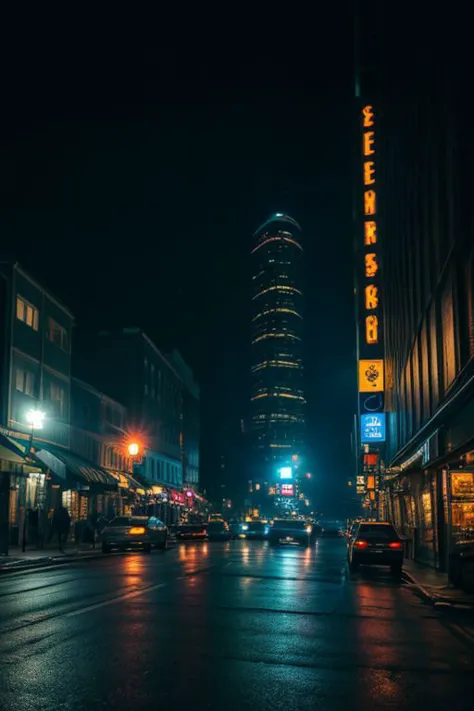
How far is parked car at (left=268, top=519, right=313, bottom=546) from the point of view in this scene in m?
49.7

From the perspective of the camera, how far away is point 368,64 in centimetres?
8919

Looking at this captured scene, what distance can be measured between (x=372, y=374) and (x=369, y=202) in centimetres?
1313

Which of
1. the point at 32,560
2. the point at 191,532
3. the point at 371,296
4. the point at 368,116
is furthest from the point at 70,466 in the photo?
the point at 368,116

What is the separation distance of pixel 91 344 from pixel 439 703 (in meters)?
75.8

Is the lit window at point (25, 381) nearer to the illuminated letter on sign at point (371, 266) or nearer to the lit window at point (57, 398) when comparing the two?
the lit window at point (57, 398)

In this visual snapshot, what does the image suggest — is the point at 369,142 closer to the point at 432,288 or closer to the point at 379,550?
the point at 432,288

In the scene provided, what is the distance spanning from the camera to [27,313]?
1711 inches

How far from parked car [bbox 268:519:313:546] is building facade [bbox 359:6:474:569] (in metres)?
5.73

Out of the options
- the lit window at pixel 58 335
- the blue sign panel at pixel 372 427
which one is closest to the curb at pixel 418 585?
the lit window at pixel 58 335

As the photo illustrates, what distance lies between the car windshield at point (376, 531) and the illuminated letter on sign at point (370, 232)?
40059 mm

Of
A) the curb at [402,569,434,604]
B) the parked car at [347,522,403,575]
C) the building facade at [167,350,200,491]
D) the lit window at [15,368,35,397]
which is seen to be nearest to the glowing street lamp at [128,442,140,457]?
the lit window at [15,368,35,397]

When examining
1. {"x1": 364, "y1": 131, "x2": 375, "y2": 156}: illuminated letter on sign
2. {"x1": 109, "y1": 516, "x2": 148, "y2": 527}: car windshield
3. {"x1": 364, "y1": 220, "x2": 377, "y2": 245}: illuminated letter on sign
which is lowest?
{"x1": 109, "y1": 516, "x2": 148, "y2": 527}: car windshield

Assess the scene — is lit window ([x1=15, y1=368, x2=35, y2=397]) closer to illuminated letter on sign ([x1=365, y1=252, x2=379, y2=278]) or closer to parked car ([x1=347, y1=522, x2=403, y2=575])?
parked car ([x1=347, y1=522, x2=403, y2=575])

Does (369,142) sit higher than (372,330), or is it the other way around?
(369,142)
